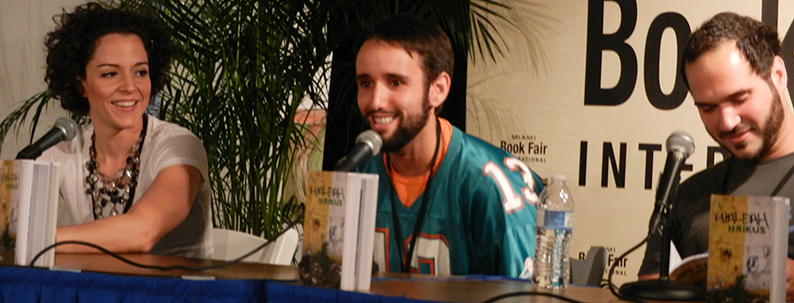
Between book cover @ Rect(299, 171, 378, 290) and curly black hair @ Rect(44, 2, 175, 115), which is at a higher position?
curly black hair @ Rect(44, 2, 175, 115)

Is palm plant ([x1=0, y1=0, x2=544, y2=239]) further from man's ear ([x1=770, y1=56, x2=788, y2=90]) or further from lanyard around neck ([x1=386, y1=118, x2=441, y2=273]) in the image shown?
man's ear ([x1=770, y1=56, x2=788, y2=90])

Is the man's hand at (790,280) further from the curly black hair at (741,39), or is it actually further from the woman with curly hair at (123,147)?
the woman with curly hair at (123,147)

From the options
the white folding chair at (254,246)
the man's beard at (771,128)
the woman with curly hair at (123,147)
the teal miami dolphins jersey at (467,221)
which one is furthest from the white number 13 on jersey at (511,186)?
the woman with curly hair at (123,147)

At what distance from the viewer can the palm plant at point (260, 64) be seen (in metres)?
3.27

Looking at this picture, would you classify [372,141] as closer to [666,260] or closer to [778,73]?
[666,260]

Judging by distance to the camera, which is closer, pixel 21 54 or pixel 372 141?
pixel 372 141

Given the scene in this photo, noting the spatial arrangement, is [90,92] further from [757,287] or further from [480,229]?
[757,287]

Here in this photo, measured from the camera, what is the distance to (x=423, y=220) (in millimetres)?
2104

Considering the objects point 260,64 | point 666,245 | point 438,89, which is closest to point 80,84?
point 260,64

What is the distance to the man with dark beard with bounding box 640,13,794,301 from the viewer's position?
1.99 metres

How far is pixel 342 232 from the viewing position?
139cm

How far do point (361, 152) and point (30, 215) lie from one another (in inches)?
27.4

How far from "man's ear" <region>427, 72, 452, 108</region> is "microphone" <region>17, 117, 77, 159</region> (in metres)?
0.89

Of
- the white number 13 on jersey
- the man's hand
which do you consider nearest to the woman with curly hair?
the white number 13 on jersey
